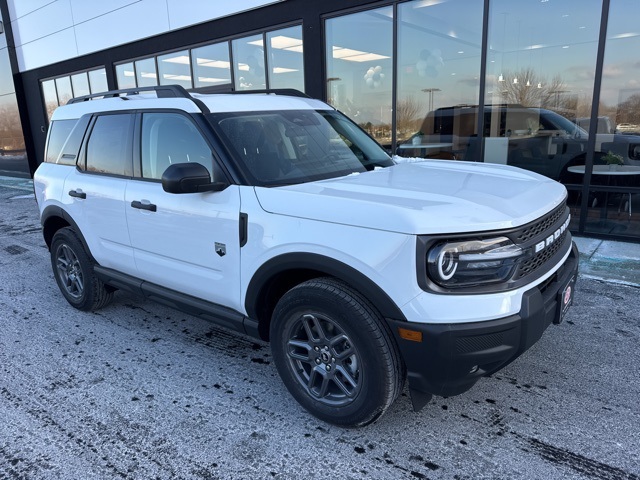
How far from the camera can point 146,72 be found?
1293cm

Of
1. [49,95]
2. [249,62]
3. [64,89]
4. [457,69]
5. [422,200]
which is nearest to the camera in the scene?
[422,200]

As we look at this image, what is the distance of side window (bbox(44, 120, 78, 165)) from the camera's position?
4.64 meters

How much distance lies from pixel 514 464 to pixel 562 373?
1.09m

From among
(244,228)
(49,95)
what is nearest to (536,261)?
(244,228)

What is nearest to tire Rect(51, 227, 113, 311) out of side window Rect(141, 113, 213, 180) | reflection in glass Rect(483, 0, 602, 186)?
side window Rect(141, 113, 213, 180)

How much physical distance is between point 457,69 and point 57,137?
599cm

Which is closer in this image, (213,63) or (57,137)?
(57,137)

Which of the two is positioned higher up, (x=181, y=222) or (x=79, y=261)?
(x=181, y=222)

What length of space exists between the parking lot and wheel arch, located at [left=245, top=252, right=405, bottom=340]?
59 cm

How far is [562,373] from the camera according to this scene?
3.27 metres

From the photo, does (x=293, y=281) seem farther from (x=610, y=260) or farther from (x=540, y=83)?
(x=540, y=83)

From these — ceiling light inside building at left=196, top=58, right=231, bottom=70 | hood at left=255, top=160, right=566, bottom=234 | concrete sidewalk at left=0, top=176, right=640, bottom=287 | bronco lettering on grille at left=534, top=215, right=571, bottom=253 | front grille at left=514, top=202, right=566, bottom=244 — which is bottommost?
concrete sidewalk at left=0, top=176, right=640, bottom=287

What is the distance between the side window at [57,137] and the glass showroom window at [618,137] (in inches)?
260

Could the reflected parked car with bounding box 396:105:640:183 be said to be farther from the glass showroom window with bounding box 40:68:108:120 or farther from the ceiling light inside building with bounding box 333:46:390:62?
the glass showroom window with bounding box 40:68:108:120
